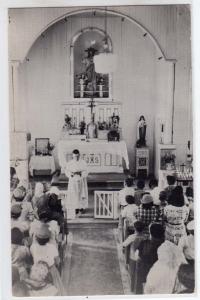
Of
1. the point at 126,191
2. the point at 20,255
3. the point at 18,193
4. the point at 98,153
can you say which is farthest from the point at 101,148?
the point at 20,255

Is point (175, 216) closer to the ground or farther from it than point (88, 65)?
closer to the ground

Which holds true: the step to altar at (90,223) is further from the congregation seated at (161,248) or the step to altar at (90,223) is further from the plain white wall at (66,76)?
the plain white wall at (66,76)

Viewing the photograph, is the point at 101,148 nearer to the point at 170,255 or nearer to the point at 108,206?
the point at 108,206

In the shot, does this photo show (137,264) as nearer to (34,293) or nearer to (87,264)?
(87,264)

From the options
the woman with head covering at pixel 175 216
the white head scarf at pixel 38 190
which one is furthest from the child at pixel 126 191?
the white head scarf at pixel 38 190

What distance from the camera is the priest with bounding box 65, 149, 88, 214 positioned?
120 centimetres

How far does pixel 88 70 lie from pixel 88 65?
0.04 feet

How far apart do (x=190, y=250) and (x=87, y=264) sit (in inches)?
10.6

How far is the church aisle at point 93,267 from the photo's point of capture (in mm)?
1209

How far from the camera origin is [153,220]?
1.23 meters

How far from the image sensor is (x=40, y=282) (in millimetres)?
1205

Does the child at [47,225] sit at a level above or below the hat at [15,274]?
above

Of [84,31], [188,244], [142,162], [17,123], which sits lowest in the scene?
[188,244]

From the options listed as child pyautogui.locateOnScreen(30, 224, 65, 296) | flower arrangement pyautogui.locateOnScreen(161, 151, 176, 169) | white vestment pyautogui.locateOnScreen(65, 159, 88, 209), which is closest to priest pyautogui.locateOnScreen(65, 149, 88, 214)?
white vestment pyautogui.locateOnScreen(65, 159, 88, 209)
